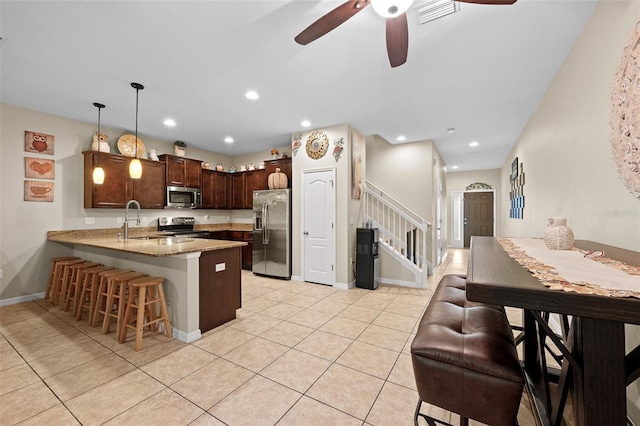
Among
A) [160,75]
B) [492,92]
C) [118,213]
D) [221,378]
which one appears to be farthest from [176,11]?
[118,213]

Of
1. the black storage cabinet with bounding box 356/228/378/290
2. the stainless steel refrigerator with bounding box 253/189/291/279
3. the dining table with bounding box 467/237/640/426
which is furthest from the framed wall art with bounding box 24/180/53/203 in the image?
the dining table with bounding box 467/237/640/426

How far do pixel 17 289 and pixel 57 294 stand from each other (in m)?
0.57

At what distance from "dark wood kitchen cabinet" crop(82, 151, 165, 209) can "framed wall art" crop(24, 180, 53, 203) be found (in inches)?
16.2

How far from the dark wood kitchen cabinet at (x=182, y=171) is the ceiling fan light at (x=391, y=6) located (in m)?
4.92

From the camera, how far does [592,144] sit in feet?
6.59

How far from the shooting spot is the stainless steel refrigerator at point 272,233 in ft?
16.1

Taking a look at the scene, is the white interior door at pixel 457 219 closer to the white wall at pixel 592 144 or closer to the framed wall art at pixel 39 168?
the white wall at pixel 592 144

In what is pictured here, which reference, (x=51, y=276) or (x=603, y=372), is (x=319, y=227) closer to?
(x=603, y=372)

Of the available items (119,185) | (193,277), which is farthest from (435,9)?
(119,185)

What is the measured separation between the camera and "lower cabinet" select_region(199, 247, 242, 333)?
277 cm

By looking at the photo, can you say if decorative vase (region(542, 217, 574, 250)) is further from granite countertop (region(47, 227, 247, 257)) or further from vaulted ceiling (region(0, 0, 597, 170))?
granite countertop (region(47, 227, 247, 257))

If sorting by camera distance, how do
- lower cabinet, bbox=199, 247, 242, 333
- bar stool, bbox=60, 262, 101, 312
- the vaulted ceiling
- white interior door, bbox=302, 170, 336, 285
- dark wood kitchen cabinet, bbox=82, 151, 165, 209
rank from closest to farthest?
the vaulted ceiling < lower cabinet, bbox=199, 247, 242, 333 < bar stool, bbox=60, 262, 101, 312 < dark wood kitchen cabinet, bbox=82, 151, 165, 209 < white interior door, bbox=302, 170, 336, 285

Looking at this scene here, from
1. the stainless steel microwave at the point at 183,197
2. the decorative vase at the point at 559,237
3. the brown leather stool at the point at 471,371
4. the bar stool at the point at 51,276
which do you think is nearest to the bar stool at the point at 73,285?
the bar stool at the point at 51,276

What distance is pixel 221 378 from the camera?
201 centimetres
